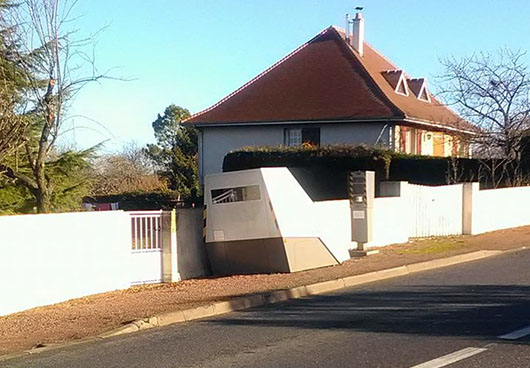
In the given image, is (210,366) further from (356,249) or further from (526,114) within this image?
(526,114)

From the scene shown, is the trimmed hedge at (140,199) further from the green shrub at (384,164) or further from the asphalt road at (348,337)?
the asphalt road at (348,337)

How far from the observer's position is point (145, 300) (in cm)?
1270

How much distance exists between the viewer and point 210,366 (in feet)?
25.1

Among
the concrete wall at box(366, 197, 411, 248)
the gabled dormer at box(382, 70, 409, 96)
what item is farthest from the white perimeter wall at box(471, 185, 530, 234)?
the gabled dormer at box(382, 70, 409, 96)

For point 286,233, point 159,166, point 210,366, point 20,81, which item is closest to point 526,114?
point 286,233

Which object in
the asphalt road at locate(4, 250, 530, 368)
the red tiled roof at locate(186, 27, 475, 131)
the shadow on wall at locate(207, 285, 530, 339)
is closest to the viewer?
the asphalt road at locate(4, 250, 530, 368)

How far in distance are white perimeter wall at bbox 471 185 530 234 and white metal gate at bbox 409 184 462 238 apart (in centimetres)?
62

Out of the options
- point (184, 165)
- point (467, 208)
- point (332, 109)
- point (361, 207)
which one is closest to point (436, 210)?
point (467, 208)

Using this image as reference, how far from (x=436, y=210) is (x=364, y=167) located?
509 centimetres

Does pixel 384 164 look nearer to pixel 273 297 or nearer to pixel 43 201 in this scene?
pixel 43 201

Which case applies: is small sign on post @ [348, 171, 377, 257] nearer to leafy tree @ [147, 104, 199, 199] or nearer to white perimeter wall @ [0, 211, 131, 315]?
white perimeter wall @ [0, 211, 131, 315]

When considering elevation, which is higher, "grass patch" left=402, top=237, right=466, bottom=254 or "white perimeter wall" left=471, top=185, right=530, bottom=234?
"white perimeter wall" left=471, top=185, right=530, bottom=234

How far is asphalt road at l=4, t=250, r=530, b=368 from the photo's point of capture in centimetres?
773

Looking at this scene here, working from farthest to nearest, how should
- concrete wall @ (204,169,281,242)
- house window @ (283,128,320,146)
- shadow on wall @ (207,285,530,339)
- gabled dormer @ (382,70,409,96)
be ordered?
gabled dormer @ (382,70,409,96)
house window @ (283,128,320,146)
concrete wall @ (204,169,281,242)
shadow on wall @ (207,285,530,339)
